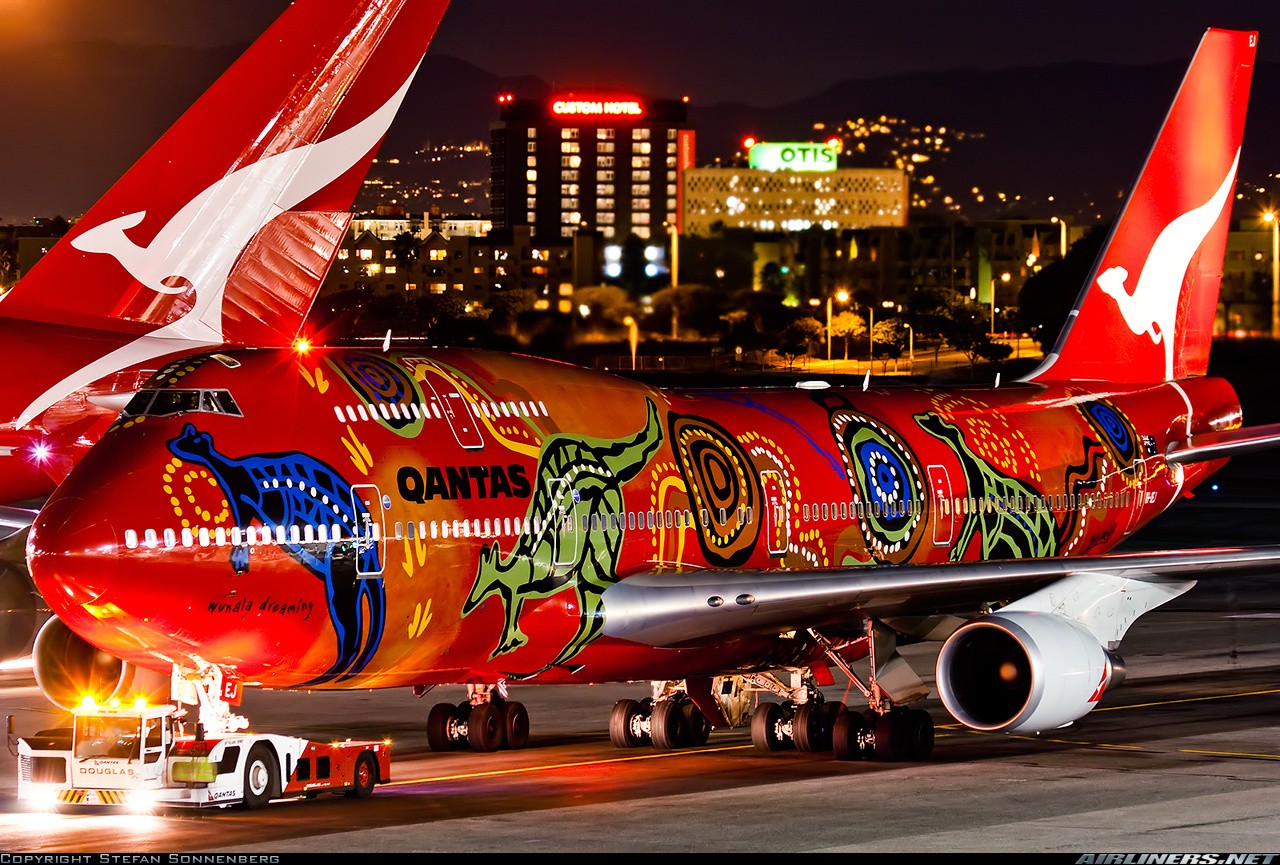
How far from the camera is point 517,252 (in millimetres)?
92312

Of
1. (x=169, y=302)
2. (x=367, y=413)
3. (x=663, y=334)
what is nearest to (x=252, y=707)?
(x=169, y=302)

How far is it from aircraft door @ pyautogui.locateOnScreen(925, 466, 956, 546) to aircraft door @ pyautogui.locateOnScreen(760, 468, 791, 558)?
Result: 329cm

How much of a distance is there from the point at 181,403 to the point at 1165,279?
19878mm

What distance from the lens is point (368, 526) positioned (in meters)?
20.2

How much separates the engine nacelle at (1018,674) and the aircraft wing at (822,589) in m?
0.62

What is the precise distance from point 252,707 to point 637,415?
9.29 meters

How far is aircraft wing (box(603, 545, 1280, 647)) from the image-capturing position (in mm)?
23125

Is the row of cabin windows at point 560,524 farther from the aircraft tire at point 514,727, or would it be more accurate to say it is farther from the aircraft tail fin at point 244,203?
the aircraft tail fin at point 244,203

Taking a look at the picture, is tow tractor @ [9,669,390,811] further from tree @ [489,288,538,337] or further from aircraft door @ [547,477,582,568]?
tree @ [489,288,538,337]

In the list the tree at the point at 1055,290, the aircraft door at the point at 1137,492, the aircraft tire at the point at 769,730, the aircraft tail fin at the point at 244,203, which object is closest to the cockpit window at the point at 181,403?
the aircraft tail fin at the point at 244,203

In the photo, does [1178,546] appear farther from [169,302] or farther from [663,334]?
[169,302]

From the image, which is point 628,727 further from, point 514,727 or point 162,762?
point 162,762

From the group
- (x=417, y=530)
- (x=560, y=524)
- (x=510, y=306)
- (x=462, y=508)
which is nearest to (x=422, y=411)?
(x=462, y=508)

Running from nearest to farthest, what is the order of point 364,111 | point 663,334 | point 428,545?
1. point 428,545
2. point 364,111
3. point 663,334
